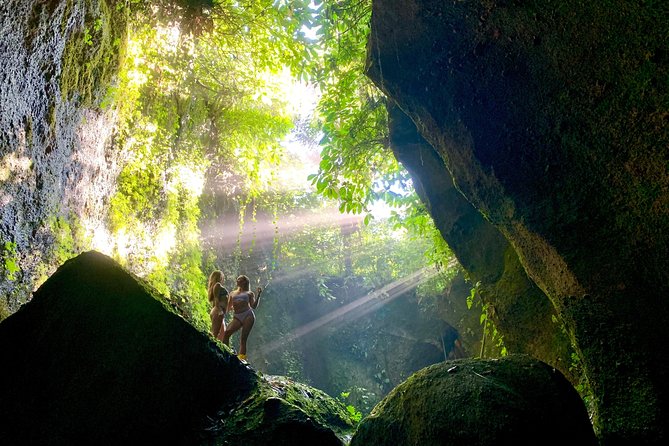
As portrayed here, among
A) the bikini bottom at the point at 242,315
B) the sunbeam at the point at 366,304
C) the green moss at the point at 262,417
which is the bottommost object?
the sunbeam at the point at 366,304

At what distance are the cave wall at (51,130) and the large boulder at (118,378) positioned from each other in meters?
1.95

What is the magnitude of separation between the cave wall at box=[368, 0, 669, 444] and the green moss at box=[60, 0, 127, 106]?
521 cm

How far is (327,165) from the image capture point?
295 inches

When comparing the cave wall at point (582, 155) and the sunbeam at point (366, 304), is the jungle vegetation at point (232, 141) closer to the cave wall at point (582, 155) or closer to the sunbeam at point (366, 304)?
the sunbeam at point (366, 304)

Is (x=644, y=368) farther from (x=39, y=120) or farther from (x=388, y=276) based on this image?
(x=388, y=276)

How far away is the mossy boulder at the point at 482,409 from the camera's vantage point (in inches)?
96.3

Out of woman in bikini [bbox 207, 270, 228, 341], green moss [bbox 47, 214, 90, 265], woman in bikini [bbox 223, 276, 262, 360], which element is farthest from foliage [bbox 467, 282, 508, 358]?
green moss [bbox 47, 214, 90, 265]

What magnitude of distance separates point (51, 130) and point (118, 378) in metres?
4.34

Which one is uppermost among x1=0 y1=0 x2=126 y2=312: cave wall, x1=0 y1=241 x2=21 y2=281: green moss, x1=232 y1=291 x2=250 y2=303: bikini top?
x1=0 y1=0 x2=126 y2=312: cave wall

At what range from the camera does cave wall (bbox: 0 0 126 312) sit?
480 cm

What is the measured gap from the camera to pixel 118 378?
307 cm

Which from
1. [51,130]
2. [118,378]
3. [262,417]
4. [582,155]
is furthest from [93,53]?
[582,155]

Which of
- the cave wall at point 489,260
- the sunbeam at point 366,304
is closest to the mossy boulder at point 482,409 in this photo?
the cave wall at point 489,260

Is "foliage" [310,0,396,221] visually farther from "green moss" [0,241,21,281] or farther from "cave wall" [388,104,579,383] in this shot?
"green moss" [0,241,21,281]
